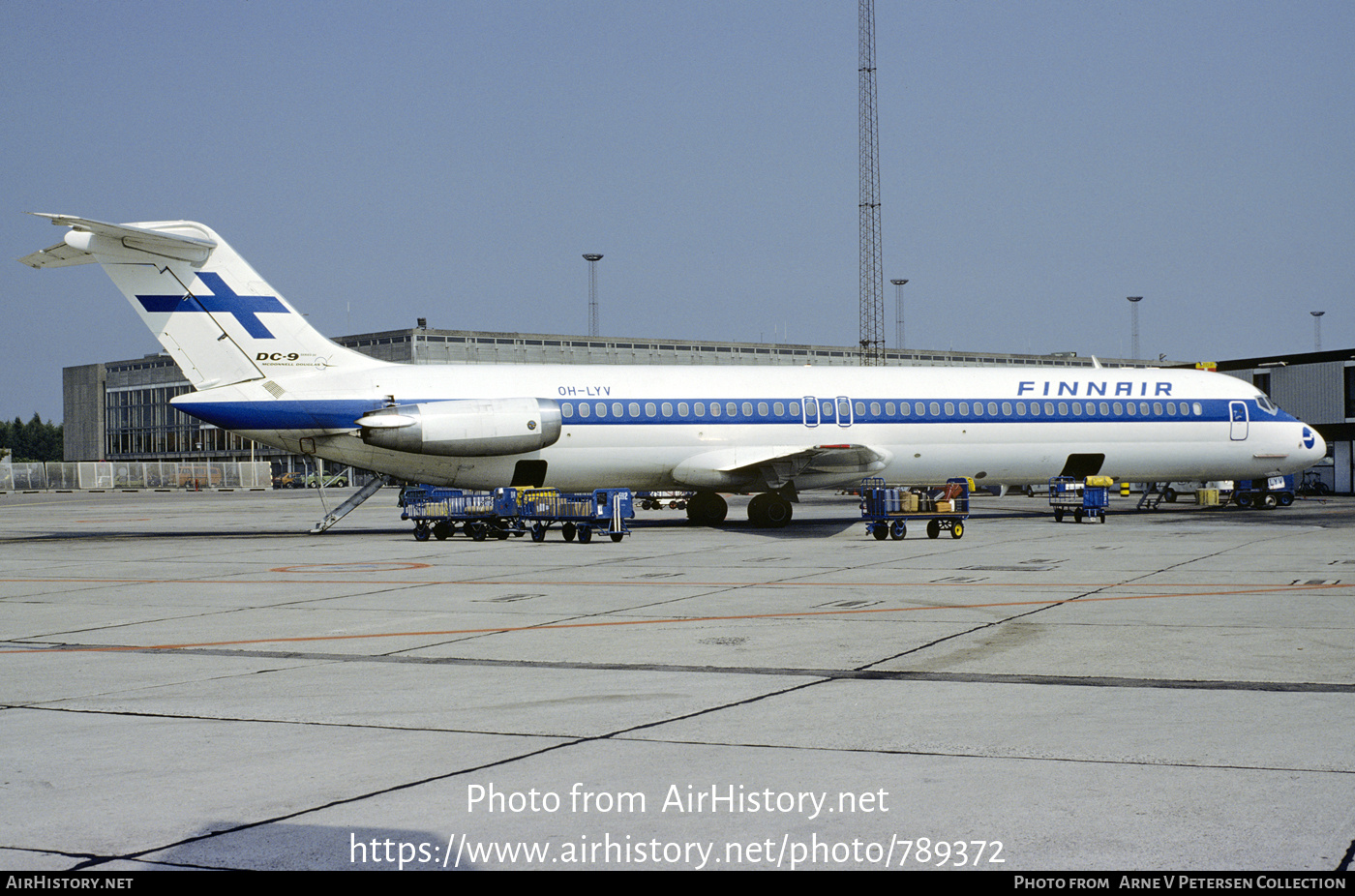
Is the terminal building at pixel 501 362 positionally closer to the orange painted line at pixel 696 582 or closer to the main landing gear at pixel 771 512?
the main landing gear at pixel 771 512

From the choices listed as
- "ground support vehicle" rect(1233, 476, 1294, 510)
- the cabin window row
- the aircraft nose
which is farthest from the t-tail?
"ground support vehicle" rect(1233, 476, 1294, 510)

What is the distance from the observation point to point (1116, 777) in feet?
22.3

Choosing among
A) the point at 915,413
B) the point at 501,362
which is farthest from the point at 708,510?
the point at 501,362

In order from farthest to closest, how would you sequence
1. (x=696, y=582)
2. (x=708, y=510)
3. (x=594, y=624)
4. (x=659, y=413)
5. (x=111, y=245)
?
(x=708, y=510)
(x=659, y=413)
(x=111, y=245)
(x=696, y=582)
(x=594, y=624)

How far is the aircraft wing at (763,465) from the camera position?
31172mm

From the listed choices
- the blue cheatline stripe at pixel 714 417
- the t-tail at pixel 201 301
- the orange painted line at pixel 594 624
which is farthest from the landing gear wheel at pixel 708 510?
the orange painted line at pixel 594 624

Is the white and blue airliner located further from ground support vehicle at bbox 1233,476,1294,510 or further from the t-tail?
ground support vehicle at bbox 1233,476,1294,510

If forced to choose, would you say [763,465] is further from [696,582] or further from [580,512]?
[696,582]

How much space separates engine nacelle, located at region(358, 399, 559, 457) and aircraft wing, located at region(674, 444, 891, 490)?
13.2 ft

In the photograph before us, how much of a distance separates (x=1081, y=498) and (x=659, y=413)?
38.6 ft

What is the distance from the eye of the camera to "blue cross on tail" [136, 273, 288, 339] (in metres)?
28.0

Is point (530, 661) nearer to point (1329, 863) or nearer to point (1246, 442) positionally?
point (1329, 863)

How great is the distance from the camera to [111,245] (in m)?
27.4

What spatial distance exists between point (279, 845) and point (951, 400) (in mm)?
29710
